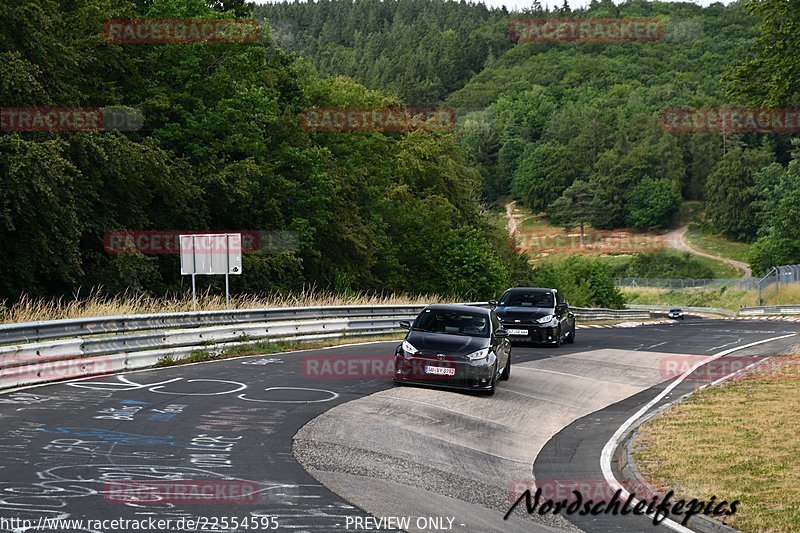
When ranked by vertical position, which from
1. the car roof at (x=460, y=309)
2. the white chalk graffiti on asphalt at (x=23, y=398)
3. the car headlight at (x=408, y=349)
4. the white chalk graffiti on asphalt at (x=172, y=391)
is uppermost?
the car roof at (x=460, y=309)

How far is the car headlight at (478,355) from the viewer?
56.9 ft

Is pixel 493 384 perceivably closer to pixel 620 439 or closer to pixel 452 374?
pixel 452 374

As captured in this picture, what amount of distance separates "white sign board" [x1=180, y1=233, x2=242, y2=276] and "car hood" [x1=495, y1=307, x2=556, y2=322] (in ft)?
26.2

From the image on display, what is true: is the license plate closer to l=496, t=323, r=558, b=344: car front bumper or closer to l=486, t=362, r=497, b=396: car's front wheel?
l=486, t=362, r=497, b=396: car's front wheel

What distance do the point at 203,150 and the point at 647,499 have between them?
39785 millimetres

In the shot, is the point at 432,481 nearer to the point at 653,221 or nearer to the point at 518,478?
the point at 518,478

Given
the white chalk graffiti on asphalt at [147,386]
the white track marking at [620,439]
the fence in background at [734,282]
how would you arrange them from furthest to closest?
1. the fence in background at [734,282]
2. the white chalk graffiti on asphalt at [147,386]
3. the white track marking at [620,439]

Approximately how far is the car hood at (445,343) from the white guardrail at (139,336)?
5.47 meters

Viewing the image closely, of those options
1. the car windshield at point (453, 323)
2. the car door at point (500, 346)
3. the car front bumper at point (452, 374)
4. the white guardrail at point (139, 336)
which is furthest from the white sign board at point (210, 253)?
the car front bumper at point (452, 374)

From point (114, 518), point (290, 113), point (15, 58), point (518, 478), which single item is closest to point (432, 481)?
point (518, 478)

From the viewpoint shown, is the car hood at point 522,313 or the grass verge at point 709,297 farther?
the grass verge at point 709,297

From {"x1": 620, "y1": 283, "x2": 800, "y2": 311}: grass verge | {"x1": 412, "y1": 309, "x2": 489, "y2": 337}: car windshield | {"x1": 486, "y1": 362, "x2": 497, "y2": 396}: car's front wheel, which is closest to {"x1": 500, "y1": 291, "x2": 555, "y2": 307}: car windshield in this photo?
{"x1": 412, "y1": 309, "x2": 489, "y2": 337}: car windshield

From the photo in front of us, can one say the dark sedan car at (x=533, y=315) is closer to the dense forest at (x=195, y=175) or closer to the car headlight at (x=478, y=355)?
the car headlight at (x=478, y=355)

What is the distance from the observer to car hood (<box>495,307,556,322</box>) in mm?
28672
